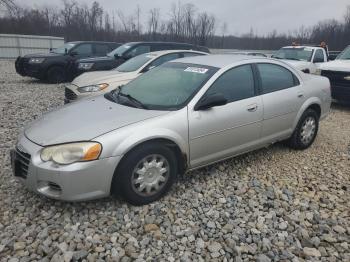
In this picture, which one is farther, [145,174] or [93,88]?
[93,88]

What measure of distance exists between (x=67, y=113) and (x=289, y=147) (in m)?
3.42

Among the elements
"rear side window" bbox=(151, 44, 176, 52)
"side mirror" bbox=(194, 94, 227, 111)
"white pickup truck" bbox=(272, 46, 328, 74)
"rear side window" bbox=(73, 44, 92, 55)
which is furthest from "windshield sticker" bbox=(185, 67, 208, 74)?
"rear side window" bbox=(73, 44, 92, 55)

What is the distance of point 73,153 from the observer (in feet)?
10.00

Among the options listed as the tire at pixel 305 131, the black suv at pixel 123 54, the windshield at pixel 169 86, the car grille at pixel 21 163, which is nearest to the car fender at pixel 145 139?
the windshield at pixel 169 86

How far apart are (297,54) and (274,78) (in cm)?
730

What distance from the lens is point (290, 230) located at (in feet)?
10.4

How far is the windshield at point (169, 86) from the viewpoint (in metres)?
3.76

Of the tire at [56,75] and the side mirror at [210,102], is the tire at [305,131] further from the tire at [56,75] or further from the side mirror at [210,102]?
the tire at [56,75]

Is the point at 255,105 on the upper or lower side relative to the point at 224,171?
upper

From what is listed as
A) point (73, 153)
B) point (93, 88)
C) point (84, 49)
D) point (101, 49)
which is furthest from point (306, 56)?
point (73, 153)

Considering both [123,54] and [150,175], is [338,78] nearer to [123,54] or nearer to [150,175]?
[123,54]

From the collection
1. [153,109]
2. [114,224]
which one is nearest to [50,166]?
[114,224]

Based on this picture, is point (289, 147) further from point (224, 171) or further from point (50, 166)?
point (50, 166)

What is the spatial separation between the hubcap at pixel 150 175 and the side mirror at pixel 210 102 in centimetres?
73
